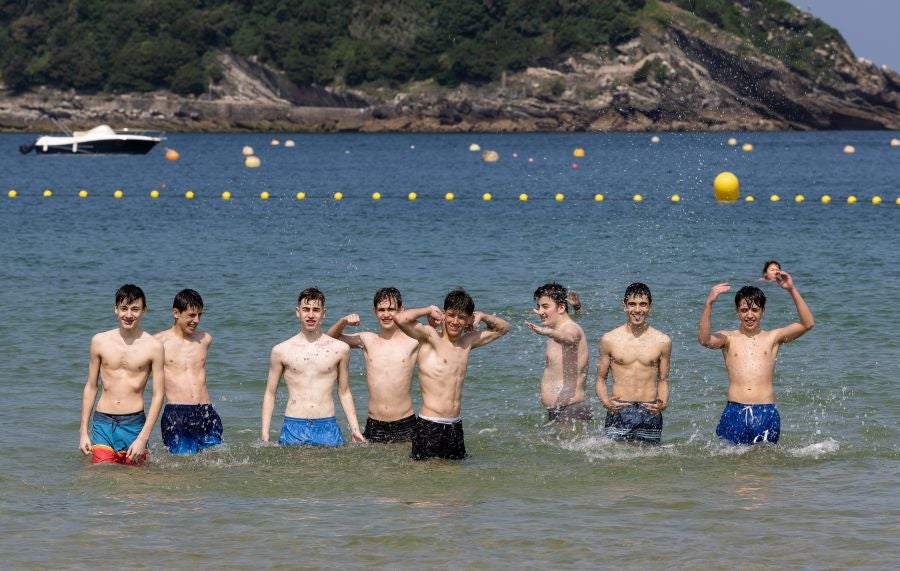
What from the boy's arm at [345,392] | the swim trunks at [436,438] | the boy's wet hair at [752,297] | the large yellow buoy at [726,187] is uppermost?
the large yellow buoy at [726,187]

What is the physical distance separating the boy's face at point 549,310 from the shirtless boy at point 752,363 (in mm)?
1390

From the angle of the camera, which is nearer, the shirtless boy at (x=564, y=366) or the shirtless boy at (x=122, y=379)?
the shirtless boy at (x=122, y=379)

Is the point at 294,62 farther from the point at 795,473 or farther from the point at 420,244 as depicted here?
the point at 795,473

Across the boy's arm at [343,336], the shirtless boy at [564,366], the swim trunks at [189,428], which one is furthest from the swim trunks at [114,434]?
the shirtless boy at [564,366]

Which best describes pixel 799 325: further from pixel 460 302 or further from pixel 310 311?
pixel 310 311

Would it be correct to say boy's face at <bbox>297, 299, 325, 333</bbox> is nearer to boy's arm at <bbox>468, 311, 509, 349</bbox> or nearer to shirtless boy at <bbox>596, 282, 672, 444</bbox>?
boy's arm at <bbox>468, 311, 509, 349</bbox>

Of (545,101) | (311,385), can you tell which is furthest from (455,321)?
(545,101)

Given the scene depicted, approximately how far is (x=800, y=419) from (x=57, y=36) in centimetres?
14598

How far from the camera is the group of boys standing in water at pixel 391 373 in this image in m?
10.4

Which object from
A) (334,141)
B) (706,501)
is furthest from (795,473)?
(334,141)

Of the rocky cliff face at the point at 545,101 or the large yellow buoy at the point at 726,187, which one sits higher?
the rocky cliff face at the point at 545,101

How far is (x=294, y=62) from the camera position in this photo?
147250 mm

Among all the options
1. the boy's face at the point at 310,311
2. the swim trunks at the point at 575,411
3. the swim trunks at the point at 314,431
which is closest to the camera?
the boy's face at the point at 310,311

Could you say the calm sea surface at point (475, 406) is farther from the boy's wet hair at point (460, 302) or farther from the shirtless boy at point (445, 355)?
the boy's wet hair at point (460, 302)
